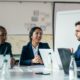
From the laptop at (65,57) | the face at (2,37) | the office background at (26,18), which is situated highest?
the office background at (26,18)

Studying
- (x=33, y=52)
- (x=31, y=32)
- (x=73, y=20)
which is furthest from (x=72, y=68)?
(x=31, y=32)

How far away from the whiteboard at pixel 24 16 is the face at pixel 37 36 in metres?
0.13

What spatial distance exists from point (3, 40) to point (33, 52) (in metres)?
0.81

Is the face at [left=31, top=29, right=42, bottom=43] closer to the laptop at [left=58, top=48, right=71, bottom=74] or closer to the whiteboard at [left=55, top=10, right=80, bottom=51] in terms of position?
the whiteboard at [left=55, top=10, right=80, bottom=51]

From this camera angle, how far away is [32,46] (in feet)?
13.1

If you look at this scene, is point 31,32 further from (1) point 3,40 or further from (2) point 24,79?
(2) point 24,79

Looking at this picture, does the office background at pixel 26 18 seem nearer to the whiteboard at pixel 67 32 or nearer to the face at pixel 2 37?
the face at pixel 2 37

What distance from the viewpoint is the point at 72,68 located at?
5.96 ft

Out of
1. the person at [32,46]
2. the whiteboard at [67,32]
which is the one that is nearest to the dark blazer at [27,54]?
the person at [32,46]

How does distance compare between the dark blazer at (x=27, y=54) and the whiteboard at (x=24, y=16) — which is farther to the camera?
the whiteboard at (x=24, y=16)

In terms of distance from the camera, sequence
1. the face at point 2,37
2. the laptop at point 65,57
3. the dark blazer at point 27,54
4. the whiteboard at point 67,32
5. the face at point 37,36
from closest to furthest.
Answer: the laptop at point 65,57 < the whiteboard at point 67,32 < the dark blazer at point 27,54 < the face at point 37,36 < the face at point 2,37

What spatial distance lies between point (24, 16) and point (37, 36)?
0.53 m

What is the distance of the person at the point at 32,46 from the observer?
3773mm

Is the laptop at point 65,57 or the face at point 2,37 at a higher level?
the face at point 2,37
